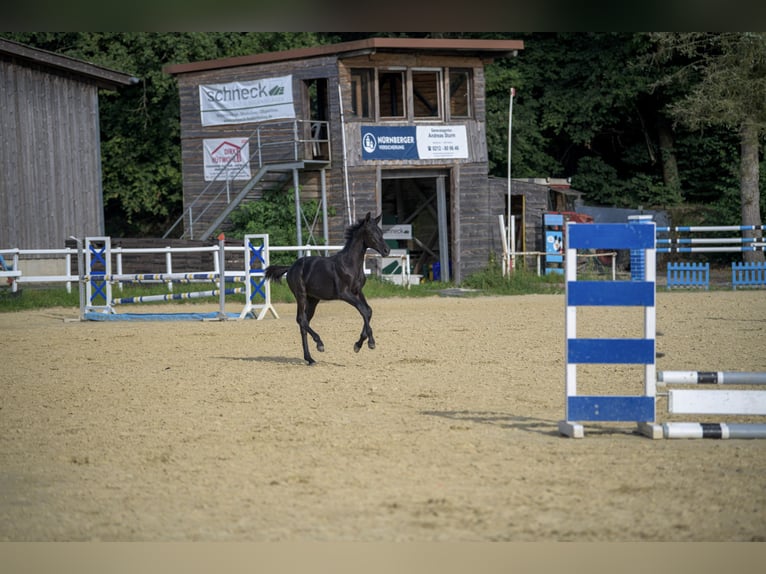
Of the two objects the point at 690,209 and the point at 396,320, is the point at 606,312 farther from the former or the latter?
the point at 690,209

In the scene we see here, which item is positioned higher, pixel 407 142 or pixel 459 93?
pixel 459 93

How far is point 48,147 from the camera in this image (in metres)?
27.2

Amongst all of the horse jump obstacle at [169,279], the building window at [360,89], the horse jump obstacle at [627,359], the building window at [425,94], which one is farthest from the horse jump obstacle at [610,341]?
the building window at [425,94]

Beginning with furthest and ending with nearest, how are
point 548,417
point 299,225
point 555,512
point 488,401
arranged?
point 299,225, point 488,401, point 548,417, point 555,512

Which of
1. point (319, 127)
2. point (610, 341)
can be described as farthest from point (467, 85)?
point (610, 341)

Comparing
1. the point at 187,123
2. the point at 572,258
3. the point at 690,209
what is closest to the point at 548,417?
the point at 572,258

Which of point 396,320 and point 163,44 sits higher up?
point 163,44

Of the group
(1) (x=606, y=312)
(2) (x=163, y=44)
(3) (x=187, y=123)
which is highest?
(2) (x=163, y=44)

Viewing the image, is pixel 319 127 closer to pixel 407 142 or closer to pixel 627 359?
pixel 407 142

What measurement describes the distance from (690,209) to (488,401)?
27660mm

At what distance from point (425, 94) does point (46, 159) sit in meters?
10.8

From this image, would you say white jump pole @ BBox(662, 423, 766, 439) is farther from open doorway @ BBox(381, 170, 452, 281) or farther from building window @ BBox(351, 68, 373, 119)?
open doorway @ BBox(381, 170, 452, 281)

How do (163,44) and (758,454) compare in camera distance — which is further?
(163,44)

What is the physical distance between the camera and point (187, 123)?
29000mm
